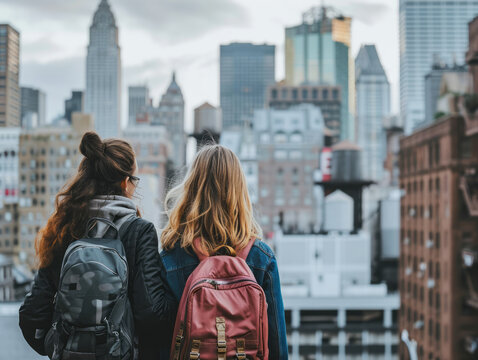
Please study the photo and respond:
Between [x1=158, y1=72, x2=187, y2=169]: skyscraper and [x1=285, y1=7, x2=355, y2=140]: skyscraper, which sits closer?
[x1=158, y1=72, x2=187, y2=169]: skyscraper

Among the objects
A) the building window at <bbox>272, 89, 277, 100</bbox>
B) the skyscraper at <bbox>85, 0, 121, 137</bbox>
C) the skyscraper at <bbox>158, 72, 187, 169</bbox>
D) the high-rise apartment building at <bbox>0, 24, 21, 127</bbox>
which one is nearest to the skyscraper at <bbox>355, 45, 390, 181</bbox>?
the building window at <bbox>272, 89, 277, 100</bbox>

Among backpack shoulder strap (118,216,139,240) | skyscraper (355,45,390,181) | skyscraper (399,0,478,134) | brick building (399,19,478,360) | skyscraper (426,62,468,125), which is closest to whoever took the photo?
backpack shoulder strap (118,216,139,240)

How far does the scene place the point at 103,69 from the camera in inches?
3551

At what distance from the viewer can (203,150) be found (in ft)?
9.71

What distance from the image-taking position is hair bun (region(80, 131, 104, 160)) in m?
2.84

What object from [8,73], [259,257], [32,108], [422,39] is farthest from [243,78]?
[259,257]

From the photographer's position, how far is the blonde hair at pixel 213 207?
280 cm

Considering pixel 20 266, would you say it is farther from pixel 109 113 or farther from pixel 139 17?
pixel 139 17

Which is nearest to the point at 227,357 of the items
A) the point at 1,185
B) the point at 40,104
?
the point at 1,185

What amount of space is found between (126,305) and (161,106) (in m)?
110

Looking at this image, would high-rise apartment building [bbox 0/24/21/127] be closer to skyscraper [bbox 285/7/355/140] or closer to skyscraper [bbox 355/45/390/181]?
skyscraper [bbox 285/7/355/140]

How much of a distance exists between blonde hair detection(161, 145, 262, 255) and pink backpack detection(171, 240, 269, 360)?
0.63 ft

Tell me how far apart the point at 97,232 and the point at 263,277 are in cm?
81

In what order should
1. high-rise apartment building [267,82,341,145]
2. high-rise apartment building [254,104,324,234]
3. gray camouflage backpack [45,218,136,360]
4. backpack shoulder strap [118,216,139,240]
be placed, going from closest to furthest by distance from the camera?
gray camouflage backpack [45,218,136,360] < backpack shoulder strap [118,216,139,240] < high-rise apartment building [254,104,324,234] < high-rise apartment building [267,82,341,145]
